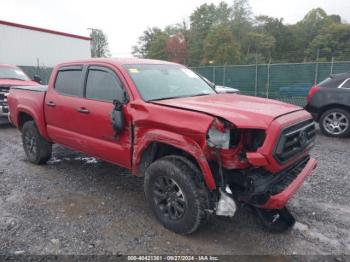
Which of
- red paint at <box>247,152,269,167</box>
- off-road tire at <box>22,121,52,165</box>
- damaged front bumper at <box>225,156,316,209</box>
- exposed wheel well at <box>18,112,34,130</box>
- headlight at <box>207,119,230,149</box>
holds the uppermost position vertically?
headlight at <box>207,119,230,149</box>

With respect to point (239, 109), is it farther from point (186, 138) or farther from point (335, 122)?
point (335, 122)

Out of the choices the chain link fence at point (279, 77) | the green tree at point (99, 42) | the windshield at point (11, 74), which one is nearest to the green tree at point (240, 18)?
the green tree at point (99, 42)

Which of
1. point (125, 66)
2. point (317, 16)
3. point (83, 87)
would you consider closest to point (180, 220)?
point (125, 66)

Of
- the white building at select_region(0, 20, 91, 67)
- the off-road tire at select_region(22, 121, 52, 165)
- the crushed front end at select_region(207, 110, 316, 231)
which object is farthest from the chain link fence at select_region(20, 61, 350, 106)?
the white building at select_region(0, 20, 91, 67)

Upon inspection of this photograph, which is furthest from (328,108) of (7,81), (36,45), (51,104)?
(36,45)

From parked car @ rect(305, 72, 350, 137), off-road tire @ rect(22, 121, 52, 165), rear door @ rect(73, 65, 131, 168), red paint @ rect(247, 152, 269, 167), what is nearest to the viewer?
red paint @ rect(247, 152, 269, 167)

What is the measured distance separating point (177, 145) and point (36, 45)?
1015 inches

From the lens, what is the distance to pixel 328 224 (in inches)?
139

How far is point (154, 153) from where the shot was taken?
3545 mm

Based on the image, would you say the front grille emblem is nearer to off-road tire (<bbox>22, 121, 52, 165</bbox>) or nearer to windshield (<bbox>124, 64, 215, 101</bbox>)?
windshield (<bbox>124, 64, 215, 101</bbox>)

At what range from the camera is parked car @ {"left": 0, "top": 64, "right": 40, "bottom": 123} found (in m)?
9.09

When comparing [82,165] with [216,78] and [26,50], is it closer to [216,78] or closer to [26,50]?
[216,78]

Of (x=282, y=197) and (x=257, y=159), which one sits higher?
(x=257, y=159)

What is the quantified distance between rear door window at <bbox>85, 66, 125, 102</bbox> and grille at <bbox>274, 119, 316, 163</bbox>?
191cm
